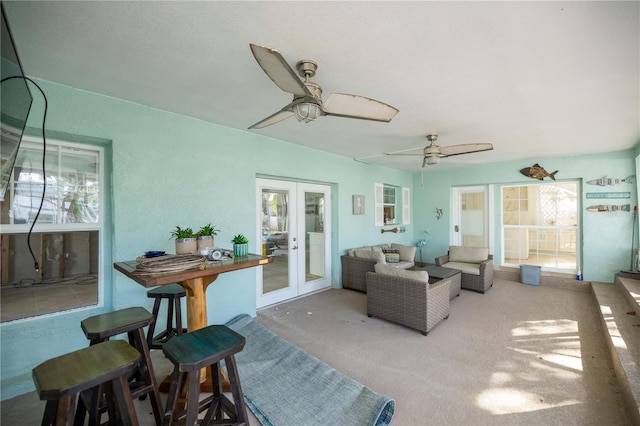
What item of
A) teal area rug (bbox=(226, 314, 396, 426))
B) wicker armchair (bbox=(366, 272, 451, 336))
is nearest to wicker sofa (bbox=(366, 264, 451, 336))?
wicker armchair (bbox=(366, 272, 451, 336))

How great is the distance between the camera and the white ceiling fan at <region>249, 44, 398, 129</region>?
1414 millimetres

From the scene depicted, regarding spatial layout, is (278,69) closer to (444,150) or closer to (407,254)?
(444,150)

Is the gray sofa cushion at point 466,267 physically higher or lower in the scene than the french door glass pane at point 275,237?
lower

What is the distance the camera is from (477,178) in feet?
19.4

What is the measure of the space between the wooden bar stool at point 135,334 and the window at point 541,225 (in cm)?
659

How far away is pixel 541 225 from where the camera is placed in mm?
5484

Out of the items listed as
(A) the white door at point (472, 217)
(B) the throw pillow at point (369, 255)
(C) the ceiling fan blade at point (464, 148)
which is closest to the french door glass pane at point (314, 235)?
(B) the throw pillow at point (369, 255)

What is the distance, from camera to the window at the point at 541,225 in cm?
520

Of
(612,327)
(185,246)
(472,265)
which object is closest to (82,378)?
(185,246)

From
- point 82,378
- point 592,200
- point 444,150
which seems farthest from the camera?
point 592,200

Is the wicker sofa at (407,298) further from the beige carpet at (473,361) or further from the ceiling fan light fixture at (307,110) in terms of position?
the ceiling fan light fixture at (307,110)

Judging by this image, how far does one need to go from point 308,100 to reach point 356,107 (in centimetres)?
41

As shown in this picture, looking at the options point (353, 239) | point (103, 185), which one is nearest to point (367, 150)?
point (353, 239)

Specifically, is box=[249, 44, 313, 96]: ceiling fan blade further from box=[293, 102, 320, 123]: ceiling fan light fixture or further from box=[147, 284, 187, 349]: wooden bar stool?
box=[147, 284, 187, 349]: wooden bar stool
